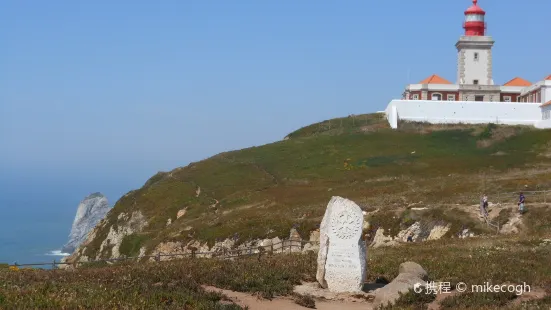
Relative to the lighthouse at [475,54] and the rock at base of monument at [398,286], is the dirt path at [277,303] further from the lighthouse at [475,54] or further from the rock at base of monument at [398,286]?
the lighthouse at [475,54]

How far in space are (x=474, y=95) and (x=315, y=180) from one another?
42016mm

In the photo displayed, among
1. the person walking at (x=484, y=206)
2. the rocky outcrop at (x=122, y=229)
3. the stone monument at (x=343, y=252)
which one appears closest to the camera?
the stone monument at (x=343, y=252)

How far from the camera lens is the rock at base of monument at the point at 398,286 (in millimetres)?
21469

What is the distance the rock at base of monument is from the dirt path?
19.5 inches

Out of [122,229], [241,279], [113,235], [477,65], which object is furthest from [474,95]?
[241,279]

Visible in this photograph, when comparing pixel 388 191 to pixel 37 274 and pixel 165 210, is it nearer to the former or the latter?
pixel 165 210

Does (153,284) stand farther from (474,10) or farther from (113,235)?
(474,10)

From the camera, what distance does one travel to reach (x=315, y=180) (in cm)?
8406

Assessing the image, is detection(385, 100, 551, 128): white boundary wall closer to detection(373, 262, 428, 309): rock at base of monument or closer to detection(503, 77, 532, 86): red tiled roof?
detection(503, 77, 532, 86): red tiled roof

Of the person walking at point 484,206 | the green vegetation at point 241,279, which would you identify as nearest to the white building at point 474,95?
the person walking at point 484,206

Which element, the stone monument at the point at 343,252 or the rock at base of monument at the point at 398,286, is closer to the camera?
the rock at base of monument at the point at 398,286

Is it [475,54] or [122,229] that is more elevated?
[475,54]

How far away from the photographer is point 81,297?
744 inches

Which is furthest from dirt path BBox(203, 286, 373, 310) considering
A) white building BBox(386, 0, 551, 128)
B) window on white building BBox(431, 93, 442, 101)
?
window on white building BBox(431, 93, 442, 101)
